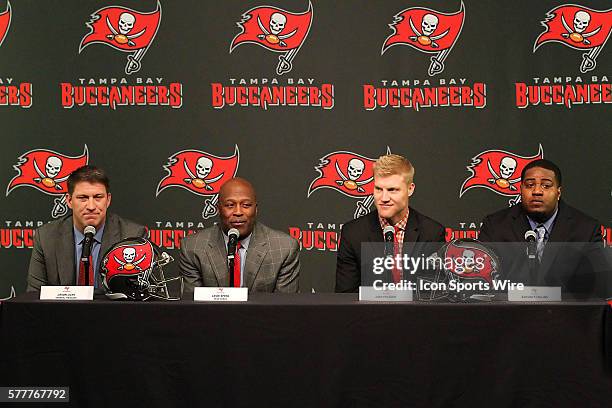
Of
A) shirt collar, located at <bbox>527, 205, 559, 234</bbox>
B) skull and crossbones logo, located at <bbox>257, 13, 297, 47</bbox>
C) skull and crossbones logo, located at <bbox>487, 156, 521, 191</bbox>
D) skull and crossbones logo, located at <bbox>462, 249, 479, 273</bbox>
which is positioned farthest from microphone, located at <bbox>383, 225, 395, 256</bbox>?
skull and crossbones logo, located at <bbox>257, 13, 297, 47</bbox>

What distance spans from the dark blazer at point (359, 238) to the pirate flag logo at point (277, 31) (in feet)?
4.89

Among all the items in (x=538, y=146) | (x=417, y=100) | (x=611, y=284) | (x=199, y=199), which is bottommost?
(x=611, y=284)

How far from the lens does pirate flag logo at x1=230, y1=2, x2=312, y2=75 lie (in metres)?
5.00

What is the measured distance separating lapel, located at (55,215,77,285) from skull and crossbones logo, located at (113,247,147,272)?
988 millimetres

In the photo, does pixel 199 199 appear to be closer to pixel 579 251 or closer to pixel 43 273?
pixel 43 273

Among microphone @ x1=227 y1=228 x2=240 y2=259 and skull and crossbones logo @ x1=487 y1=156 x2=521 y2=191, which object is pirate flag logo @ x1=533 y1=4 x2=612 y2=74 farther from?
microphone @ x1=227 y1=228 x2=240 y2=259

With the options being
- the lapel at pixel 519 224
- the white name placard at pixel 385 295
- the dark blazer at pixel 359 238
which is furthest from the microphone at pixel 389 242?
the lapel at pixel 519 224

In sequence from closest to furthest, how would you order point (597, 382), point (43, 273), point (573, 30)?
point (597, 382) < point (43, 273) < point (573, 30)

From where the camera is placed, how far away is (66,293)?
9.98ft

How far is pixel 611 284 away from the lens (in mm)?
2984

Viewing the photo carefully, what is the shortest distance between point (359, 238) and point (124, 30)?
2.36 meters

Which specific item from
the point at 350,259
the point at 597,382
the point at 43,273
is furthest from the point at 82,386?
the point at 597,382

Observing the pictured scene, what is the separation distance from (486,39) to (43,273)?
318cm

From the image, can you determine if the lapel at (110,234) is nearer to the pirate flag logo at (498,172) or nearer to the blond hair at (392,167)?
the blond hair at (392,167)
